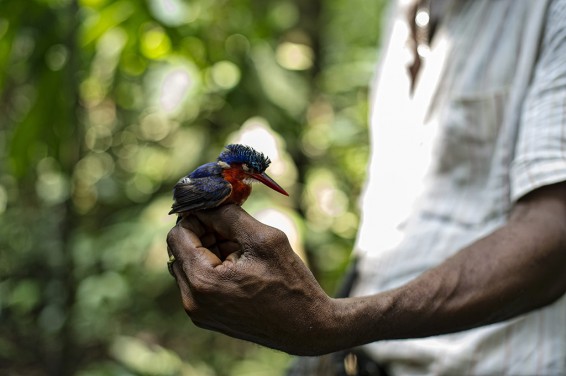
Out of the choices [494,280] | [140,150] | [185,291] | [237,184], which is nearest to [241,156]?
[237,184]

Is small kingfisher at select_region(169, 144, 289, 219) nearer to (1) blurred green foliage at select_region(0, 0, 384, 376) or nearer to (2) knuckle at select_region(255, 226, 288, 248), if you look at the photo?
(2) knuckle at select_region(255, 226, 288, 248)

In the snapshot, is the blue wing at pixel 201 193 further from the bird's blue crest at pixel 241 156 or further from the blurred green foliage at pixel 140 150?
the blurred green foliage at pixel 140 150

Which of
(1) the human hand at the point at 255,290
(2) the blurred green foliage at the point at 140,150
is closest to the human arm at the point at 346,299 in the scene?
(1) the human hand at the point at 255,290

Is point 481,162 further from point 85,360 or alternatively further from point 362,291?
point 85,360

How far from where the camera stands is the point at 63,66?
199 cm

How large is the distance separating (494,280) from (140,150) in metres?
3.96

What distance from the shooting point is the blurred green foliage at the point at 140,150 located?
202 centimetres

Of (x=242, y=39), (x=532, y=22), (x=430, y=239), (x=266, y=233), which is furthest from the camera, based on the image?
(x=242, y=39)

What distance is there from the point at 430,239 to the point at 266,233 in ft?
2.03

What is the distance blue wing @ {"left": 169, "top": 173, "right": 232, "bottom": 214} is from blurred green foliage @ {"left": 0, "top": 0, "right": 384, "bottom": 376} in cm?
92

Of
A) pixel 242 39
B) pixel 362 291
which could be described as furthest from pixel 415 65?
pixel 242 39

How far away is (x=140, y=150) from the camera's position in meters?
4.80

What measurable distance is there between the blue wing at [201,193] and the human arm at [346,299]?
0.7 inches

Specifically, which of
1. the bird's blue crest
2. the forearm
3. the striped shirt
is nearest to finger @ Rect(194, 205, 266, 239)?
the bird's blue crest
